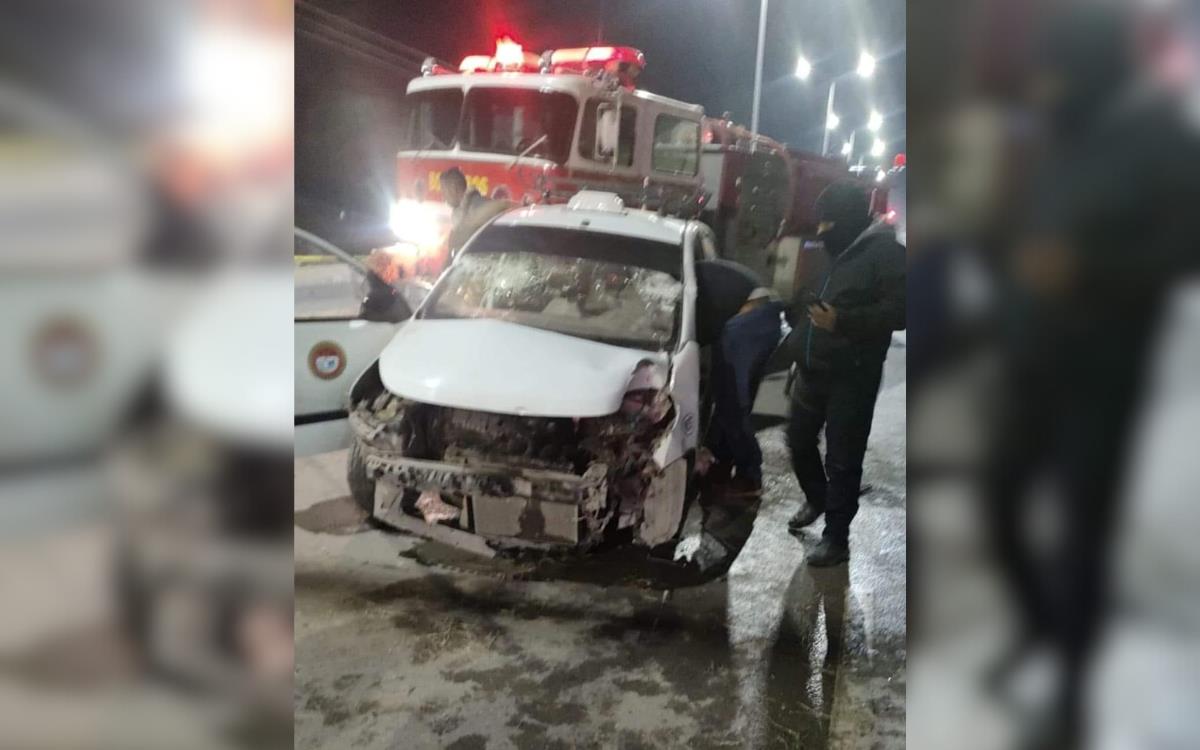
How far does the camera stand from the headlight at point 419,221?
71.2 inches

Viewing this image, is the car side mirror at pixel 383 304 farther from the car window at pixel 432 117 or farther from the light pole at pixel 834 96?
the light pole at pixel 834 96

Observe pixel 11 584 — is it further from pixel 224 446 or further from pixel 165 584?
pixel 224 446

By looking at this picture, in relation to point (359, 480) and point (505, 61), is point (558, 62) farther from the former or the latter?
point (359, 480)

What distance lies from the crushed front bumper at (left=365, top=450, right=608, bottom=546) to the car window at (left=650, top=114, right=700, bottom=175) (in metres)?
0.75

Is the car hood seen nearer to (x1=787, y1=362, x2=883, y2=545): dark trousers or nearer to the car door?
the car door

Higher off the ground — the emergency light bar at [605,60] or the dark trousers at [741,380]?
the emergency light bar at [605,60]

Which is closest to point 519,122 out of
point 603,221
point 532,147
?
point 532,147

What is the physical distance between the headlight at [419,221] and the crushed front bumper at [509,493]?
545 millimetres

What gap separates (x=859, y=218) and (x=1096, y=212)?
1.63 feet

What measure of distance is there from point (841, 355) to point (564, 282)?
69 cm

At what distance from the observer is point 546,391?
5.49 ft

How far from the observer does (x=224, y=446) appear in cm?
183

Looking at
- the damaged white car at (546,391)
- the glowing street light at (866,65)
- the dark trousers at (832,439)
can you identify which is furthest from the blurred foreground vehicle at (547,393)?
the glowing street light at (866,65)

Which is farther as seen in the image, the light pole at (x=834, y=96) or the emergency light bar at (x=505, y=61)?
the emergency light bar at (x=505, y=61)
